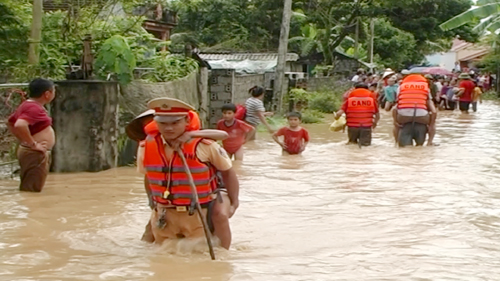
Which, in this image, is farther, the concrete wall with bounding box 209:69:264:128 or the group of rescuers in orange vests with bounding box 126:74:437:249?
the concrete wall with bounding box 209:69:264:128

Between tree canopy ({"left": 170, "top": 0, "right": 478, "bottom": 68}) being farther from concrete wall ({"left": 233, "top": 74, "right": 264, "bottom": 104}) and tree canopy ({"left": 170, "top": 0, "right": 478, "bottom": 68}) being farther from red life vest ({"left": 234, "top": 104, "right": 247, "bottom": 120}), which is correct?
red life vest ({"left": 234, "top": 104, "right": 247, "bottom": 120})

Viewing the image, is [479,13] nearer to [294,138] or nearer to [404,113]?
[404,113]

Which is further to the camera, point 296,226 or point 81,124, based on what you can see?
point 81,124

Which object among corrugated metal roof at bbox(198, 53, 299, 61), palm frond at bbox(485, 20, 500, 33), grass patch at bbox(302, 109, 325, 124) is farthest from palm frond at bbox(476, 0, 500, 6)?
grass patch at bbox(302, 109, 325, 124)

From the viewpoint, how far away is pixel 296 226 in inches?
309

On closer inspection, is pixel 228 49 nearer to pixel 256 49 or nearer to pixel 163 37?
pixel 256 49

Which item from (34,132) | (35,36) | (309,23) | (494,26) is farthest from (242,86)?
(494,26)

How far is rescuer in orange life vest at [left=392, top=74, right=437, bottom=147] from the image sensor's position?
14.4m

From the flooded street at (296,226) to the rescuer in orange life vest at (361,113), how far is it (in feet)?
6.40

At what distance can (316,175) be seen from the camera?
38.3ft

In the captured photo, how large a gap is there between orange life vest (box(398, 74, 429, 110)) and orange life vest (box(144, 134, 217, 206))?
8819 millimetres

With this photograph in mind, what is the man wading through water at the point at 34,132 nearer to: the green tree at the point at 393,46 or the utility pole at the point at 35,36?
the utility pole at the point at 35,36

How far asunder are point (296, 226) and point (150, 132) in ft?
7.25

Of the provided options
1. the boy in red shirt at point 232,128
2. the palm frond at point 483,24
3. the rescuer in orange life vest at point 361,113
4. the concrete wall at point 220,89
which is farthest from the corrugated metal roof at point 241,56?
the boy in red shirt at point 232,128
